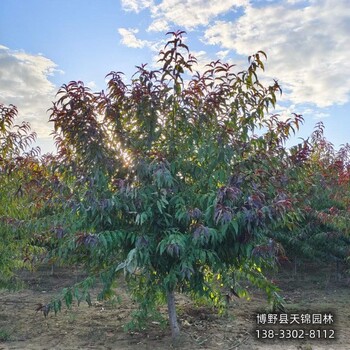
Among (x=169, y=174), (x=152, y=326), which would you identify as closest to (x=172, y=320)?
(x=152, y=326)

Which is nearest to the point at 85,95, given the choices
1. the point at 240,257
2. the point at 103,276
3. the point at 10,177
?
the point at 10,177

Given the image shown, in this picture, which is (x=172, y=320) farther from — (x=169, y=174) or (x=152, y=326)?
(x=169, y=174)

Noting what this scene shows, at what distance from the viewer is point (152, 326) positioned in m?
5.59

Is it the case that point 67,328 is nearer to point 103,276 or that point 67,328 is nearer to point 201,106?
point 103,276

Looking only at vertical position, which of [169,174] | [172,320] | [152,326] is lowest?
[152,326]

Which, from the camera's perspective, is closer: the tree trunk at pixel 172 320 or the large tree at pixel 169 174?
the large tree at pixel 169 174

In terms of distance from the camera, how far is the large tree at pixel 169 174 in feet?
13.3

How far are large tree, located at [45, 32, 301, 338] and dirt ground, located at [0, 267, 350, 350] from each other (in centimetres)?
71

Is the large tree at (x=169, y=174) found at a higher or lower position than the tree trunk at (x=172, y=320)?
higher

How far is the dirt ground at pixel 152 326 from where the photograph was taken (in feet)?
16.2

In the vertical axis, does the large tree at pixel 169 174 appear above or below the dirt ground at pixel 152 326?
above

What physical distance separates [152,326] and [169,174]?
2.72 m

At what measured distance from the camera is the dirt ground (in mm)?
4930

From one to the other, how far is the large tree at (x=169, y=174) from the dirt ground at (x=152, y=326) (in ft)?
2.32
